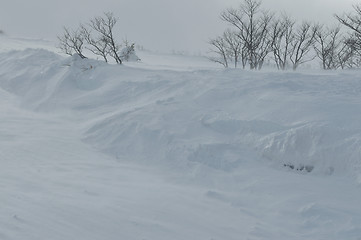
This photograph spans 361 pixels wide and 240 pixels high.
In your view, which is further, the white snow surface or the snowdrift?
the snowdrift

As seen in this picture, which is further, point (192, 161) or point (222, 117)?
point (222, 117)

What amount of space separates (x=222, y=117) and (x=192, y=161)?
172 centimetres

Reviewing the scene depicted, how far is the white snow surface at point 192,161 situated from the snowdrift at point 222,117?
3 centimetres

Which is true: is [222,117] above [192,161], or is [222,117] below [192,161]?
above

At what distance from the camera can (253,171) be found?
7125 mm

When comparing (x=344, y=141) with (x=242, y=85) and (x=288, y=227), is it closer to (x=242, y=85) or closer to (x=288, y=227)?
(x=288, y=227)

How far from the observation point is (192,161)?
7715mm

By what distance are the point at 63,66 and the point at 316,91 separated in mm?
10302

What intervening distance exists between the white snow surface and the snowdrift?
29 mm

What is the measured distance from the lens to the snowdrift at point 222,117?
24.1ft

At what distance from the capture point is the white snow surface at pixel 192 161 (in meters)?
5.30

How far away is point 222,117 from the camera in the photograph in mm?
9000

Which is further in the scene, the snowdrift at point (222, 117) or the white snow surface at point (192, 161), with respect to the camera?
the snowdrift at point (222, 117)

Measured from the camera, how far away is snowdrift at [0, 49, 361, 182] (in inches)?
289
